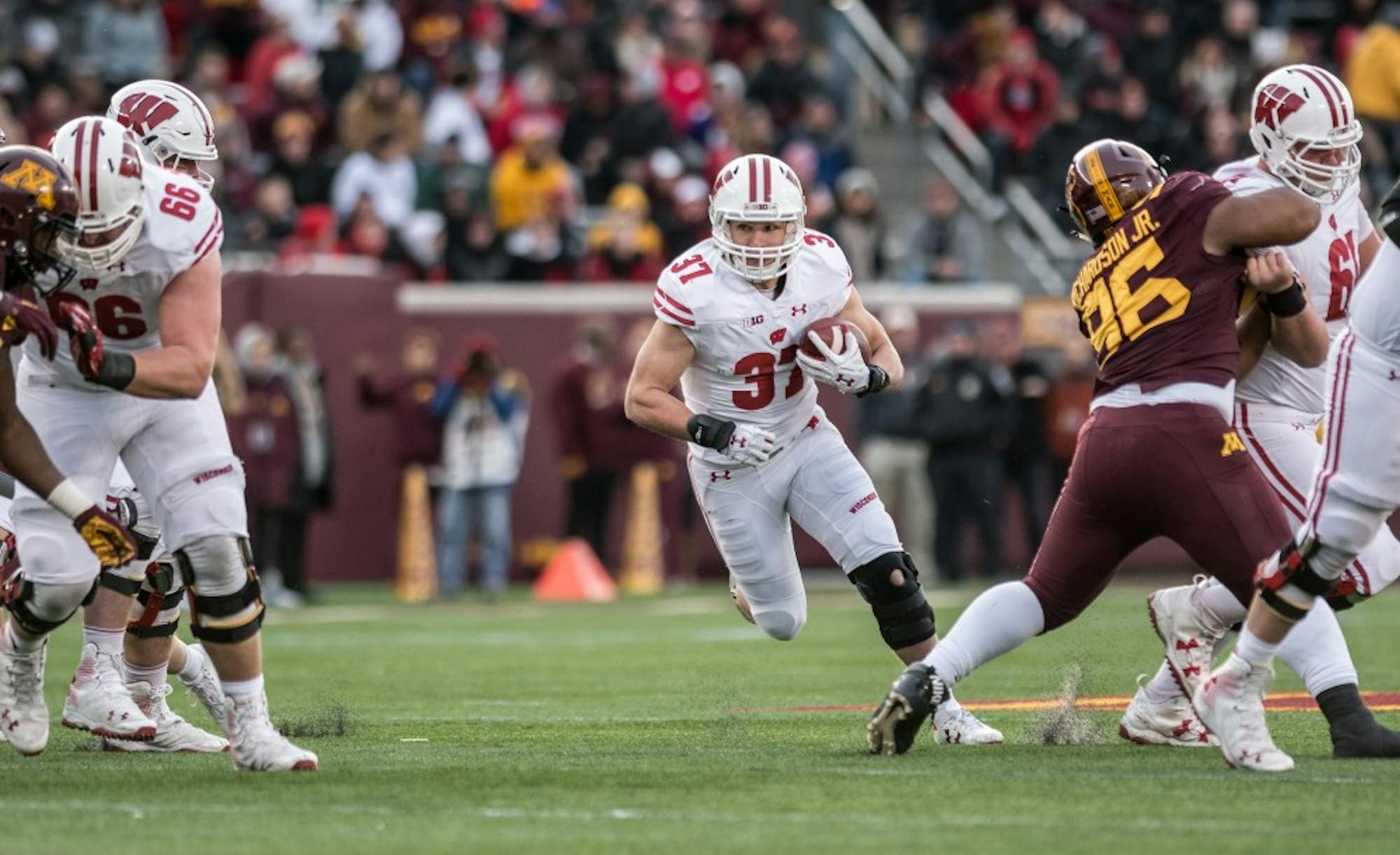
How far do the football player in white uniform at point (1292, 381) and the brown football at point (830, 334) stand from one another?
119cm

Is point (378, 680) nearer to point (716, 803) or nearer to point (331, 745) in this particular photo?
point (331, 745)

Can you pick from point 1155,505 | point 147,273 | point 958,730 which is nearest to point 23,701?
point 147,273

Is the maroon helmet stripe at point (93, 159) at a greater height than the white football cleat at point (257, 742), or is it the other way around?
the maroon helmet stripe at point (93, 159)

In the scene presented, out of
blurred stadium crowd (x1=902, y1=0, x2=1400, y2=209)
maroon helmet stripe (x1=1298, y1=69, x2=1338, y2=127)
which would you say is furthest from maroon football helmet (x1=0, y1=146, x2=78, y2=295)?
blurred stadium crowd (x1=902, y1=0, x2=1400, y2=209)

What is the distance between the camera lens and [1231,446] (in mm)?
6398

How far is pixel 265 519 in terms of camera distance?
53.1 feet

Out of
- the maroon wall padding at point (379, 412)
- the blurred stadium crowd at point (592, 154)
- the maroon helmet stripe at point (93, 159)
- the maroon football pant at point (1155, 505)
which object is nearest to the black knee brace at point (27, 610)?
the maroon helmet stripe at point (93, 159)

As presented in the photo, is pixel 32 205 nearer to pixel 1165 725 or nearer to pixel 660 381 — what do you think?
pixel 660 381

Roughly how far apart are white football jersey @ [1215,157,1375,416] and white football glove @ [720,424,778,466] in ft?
4.87

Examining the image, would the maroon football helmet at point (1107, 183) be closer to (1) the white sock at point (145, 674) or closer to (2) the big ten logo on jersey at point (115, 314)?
(2) the big ten logo on jersey at point (115, 314)

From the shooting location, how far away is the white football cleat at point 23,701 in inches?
267

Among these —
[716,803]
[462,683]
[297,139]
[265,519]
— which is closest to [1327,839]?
[716,803]

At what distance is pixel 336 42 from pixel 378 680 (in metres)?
9.32

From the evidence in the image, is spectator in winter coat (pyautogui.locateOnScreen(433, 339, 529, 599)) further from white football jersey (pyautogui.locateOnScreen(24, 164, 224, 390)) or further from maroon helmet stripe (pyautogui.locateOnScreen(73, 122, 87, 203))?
maroon helmet stripe (pyautogui.locateOnScreen(73, 122, 87, 203))
